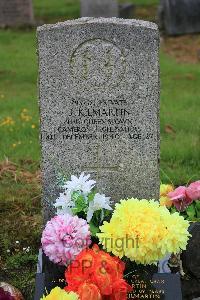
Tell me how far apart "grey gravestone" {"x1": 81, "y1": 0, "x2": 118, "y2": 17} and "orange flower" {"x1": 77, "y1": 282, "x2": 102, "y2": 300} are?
11144 millimetres

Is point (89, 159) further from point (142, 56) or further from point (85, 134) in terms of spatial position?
point (142, 56)

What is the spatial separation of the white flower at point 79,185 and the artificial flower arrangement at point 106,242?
0.01 m

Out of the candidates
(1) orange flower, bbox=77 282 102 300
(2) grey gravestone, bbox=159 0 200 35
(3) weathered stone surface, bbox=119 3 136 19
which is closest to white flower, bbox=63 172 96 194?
(1) orange flower, bbox=77 282 102 300

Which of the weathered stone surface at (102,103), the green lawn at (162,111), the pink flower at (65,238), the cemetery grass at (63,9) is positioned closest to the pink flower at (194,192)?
the weathered stone surface at (102,103)

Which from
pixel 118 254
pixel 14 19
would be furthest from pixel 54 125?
pixel 14 19

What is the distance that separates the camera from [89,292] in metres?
4.04

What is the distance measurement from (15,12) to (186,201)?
442 inches

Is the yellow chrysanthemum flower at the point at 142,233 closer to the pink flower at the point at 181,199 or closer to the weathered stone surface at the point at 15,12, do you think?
the pink flower at the point at 181,199

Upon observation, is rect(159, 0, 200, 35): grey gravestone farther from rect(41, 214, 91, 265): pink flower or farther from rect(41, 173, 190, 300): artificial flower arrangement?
rect(41, 214, 91, 265): pink flower

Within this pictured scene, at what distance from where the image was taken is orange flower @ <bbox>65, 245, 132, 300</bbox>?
161 inches

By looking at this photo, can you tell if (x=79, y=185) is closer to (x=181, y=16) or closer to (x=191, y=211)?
(x=191, y=211)

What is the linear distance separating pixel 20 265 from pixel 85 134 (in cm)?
121

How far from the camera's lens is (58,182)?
4.91 m

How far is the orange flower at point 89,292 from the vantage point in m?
4.04
